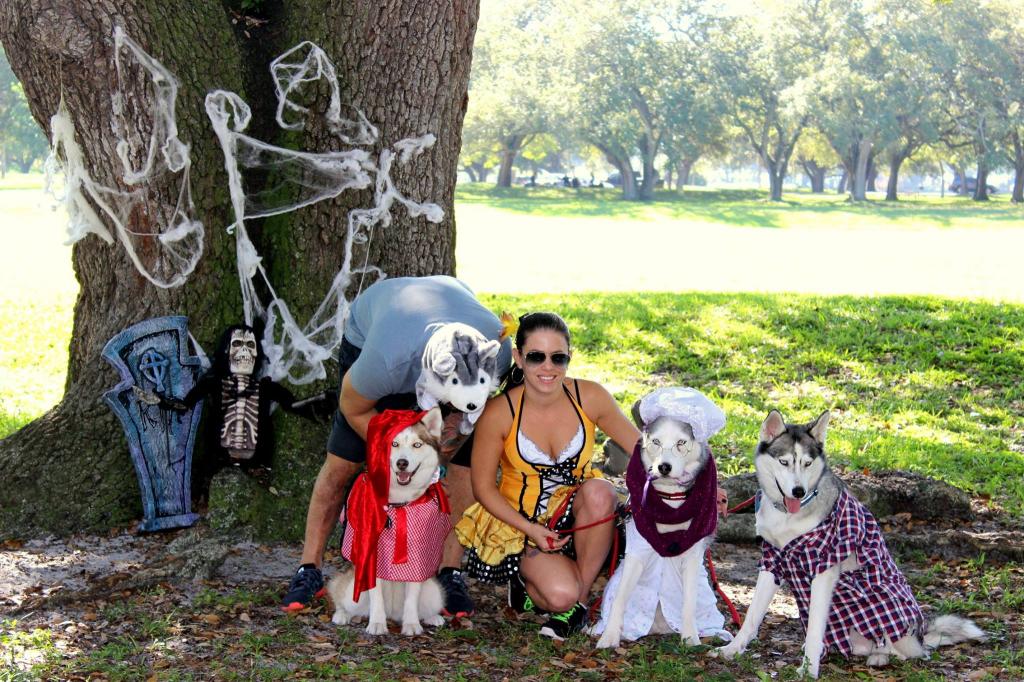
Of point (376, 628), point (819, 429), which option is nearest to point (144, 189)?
point (376, 628)

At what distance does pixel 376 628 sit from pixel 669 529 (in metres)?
1.24

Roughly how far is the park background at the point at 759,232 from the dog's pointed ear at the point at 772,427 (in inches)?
38.3

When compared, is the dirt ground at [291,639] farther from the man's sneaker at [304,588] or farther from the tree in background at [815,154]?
the tree in background at [815,154]

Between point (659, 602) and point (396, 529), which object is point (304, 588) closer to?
point (396, 529)

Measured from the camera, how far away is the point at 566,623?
4371 millimetres

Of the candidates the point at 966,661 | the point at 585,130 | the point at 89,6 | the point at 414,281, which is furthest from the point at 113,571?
the point at 585,130

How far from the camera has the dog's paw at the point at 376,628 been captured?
4.36 meters

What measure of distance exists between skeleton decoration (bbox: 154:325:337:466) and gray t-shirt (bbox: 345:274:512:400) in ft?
3.34

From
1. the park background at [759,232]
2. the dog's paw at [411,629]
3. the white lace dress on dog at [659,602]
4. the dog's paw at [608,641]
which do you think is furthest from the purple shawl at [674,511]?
the dog's paw at [411,629]

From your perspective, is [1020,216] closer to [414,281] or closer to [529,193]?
[529,193]

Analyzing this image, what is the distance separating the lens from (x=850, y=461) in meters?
7.11

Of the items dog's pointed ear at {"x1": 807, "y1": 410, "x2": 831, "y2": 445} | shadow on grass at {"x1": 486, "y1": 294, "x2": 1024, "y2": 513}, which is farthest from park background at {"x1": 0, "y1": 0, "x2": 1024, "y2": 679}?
dog's pointed ear at {"x1": 807, "y1": 410, "x2": 831, "y2": 445}

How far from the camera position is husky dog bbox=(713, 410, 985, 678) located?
392 centimetres

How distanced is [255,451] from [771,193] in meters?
51.2
